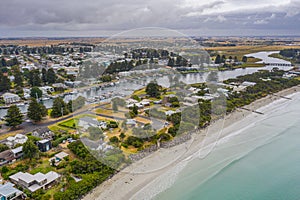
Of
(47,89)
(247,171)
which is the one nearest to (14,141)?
(247,171)

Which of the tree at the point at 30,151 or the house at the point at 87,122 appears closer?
the tree at the point at 30,151

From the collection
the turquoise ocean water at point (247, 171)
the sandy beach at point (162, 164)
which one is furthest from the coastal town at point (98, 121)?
the turquoise ocean water at point (247, 171)

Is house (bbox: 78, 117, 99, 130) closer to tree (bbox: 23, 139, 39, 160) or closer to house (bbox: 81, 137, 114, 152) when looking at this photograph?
house (bbox: 81, 137, 114, 152)

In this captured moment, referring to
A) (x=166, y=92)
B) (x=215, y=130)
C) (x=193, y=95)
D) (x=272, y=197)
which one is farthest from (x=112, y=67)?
A: (x=272, y=197)

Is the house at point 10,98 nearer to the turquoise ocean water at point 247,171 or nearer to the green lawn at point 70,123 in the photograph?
the green lawn at point 70,123

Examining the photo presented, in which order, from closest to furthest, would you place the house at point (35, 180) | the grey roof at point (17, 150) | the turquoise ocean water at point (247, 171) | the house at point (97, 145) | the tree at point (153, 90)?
the house at point (35, 180)
the turquoise ocean water at point (247, 171)
the house at point (97, 145)
the grey roof at point (17, 150)
the tree at point (153, 90)

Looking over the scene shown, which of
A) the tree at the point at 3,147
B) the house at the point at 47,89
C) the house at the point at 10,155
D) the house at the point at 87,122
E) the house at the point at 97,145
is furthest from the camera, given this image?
the house at the point at 47,89

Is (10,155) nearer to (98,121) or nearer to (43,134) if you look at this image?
(43,134)

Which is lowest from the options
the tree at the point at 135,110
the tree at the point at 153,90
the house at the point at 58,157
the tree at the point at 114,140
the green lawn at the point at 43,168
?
the green lawn at the point at 43,168
